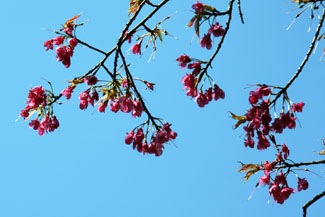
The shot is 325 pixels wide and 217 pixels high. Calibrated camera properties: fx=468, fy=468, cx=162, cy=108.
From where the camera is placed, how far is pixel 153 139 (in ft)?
11.6

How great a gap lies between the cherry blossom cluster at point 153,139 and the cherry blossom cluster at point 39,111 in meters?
0.65

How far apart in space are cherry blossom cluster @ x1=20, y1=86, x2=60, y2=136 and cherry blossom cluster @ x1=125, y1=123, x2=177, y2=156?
646 mm

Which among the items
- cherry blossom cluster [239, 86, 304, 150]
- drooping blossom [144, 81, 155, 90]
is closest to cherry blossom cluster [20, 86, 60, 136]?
drooping blossom [144, 81, 155, 90]

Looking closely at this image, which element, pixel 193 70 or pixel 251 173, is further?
pixel 251 173

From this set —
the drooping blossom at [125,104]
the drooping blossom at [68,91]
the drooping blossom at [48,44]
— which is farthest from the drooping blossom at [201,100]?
the drooping blossom at [48,44]

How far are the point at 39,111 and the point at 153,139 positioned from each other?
98 cm

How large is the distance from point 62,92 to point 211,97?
116cm

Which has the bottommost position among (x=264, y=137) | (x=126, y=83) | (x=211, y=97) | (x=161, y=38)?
(x=264, y=137)

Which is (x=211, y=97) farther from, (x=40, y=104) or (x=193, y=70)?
(x=40, y=104)

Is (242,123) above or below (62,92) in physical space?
below

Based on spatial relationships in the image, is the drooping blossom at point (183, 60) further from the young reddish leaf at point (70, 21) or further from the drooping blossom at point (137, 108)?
the young reddish leaf at point (70, 21)

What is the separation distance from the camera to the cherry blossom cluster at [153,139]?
352cm

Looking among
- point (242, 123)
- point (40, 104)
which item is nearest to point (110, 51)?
point (40, 104)

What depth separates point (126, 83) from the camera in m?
3.78
